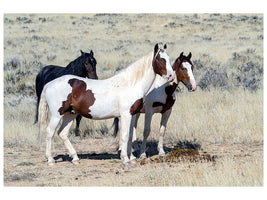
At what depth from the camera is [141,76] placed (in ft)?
26.6

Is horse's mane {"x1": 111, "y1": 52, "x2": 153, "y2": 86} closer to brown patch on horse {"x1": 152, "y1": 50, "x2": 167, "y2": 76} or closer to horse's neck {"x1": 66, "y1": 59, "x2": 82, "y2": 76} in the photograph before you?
brown patch on horse {"x1": 152, "y1": 50, "x2": 167, "y2": 76}

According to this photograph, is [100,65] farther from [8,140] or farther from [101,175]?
[101,175]

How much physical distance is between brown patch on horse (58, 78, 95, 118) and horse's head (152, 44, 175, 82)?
4.67 ft

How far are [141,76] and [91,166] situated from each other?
213 centimetres

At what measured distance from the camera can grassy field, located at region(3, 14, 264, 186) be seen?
23.1 ft

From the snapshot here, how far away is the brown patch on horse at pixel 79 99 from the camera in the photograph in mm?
8055

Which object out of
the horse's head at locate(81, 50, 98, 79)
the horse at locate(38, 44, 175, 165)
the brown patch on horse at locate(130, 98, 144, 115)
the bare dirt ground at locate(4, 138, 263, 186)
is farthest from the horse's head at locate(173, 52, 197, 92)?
the horse's head at locate(81, 50, 98, 79)

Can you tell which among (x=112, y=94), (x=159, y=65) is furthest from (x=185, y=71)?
(x=112, y=94)

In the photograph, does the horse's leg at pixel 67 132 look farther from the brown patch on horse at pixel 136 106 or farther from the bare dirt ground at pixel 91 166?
the brown patch on horse at pixel 136 106

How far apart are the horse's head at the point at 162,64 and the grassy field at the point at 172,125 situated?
5.75 ft

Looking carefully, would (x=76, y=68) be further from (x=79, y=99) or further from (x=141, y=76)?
(x=141, y=76)

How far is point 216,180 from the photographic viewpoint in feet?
20.9

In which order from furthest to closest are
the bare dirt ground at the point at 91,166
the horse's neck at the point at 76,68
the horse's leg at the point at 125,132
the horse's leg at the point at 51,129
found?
the horse's neck at the point at 76,68
the horse's leg at the point at 51,129
the horse's leg at the point at 125,132
the bare dirt ground at the point at 91,166

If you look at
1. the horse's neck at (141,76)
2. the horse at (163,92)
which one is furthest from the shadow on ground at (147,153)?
the horse's neck at (141,76)
